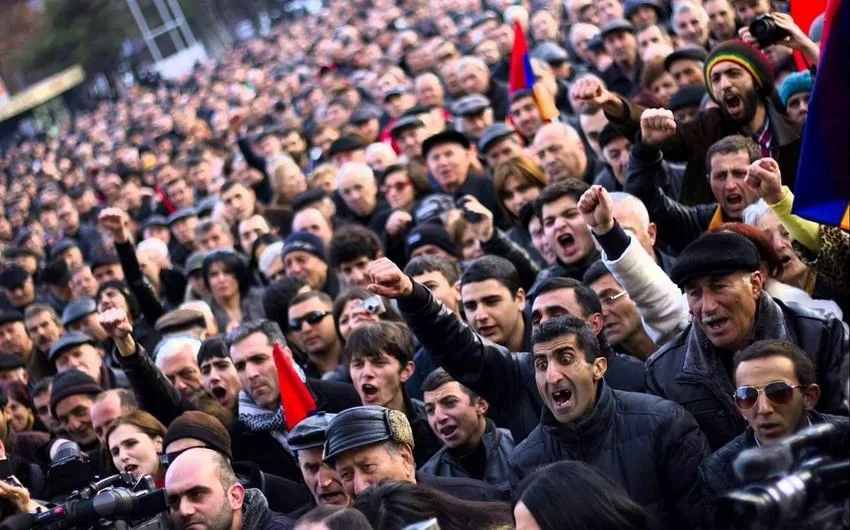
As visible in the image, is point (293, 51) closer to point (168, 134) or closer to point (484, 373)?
point (168, 134)

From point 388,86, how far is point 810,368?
10973 millimetres

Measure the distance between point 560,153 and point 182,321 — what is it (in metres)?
2.54

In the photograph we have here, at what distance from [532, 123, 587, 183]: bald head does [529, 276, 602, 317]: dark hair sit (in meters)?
2.60

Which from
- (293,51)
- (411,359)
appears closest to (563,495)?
(411,359)

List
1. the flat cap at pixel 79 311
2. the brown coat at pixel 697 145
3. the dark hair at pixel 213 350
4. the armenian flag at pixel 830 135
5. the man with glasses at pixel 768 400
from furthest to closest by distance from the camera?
the flat cap at pixel 79 311 → the brown coat at pixel 697 145 → the dark hair at pixel 213 350 → the man with glasses at pixel 768 400 → the armenian flag at pixel 830 135

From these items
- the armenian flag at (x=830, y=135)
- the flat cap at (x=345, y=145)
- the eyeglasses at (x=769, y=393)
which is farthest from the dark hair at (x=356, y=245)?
the armenian flag at (x=830, y=135)

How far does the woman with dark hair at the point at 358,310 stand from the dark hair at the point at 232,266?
2.38m

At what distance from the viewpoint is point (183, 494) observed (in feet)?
17.9

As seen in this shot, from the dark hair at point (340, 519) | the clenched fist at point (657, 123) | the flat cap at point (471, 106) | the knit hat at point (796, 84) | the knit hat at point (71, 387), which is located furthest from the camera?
the flat cap at point (471, 106)

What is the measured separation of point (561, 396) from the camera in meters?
5.02

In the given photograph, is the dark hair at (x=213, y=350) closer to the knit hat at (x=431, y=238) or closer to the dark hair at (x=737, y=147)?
the knit hat at (x=431, y=238)

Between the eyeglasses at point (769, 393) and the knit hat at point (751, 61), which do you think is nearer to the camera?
the eyeglasses at point (769, 393)

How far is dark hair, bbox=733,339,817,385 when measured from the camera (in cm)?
465

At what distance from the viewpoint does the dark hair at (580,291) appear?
19.1ft
